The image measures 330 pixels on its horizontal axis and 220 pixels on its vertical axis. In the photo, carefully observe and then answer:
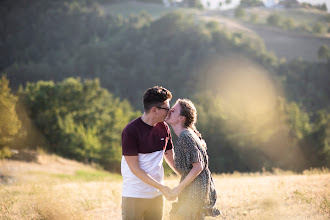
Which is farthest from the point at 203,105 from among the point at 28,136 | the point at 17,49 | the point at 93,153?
the point at 17,49

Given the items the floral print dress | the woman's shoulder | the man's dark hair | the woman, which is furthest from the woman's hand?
the man's dark hair

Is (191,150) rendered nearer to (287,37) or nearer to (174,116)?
(174,116)

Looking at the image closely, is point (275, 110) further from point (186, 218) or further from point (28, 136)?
point (186, 218)

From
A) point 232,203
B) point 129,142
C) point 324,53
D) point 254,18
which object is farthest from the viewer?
point 254,18

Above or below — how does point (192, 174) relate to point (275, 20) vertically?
below

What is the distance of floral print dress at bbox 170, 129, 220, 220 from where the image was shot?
4809 millimetres

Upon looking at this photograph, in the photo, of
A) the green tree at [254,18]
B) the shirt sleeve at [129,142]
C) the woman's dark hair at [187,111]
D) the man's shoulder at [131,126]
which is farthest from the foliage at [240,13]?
the shirt sleeve at [129,142]

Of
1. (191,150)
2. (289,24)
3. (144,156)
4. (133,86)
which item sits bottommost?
(133,86)

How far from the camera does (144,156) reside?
15.7ft

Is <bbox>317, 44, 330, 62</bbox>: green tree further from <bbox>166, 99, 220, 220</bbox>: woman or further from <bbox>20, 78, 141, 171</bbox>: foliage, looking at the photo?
<bbox>166, 99, 220, 220</bbox>: woman

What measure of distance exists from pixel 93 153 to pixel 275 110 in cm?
2902

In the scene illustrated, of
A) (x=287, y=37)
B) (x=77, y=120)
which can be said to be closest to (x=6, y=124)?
(x=77, y=120)

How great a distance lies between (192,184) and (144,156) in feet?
2.88

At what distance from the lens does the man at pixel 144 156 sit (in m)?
4.64
